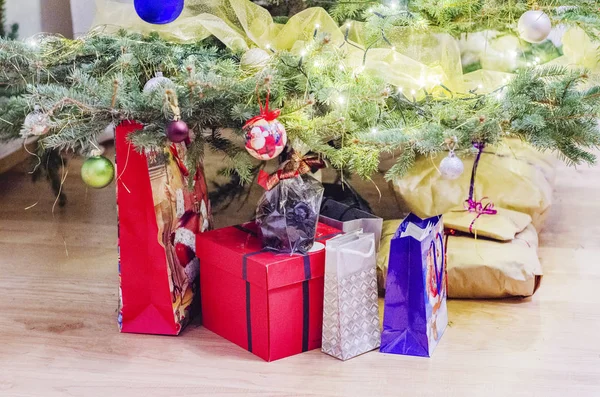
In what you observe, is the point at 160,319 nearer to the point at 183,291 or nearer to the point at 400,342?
the point at 183,291

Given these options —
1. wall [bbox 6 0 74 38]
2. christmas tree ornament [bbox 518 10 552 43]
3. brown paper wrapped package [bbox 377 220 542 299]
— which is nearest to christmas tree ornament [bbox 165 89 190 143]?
brown paper wrapped package [bbox 377 220 542 299]

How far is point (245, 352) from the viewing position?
116 centimetres

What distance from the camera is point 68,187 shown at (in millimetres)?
1925

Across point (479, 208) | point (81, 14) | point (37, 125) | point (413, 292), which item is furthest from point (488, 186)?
point (81, 14)

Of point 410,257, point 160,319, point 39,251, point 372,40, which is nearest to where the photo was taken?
point 410,257

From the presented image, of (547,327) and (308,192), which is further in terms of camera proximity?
(547,327)

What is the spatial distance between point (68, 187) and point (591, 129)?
1.33 meters

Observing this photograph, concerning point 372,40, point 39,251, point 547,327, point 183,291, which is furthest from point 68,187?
point 547,327

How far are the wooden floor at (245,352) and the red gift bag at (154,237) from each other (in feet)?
0.13

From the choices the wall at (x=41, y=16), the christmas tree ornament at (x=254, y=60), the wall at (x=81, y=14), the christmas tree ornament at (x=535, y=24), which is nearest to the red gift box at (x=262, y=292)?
the christmas tree ornament at (x=254, y=60)

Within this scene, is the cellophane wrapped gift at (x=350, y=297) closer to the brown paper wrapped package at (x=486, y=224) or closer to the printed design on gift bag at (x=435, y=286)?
the printed design on gift bag at (x=435, y=286)

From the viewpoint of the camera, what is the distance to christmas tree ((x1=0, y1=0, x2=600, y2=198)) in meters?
1.07

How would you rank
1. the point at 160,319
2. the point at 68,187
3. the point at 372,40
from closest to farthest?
the point at 160,319 → the point at 372,40 → the point at 68,187

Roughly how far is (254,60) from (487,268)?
544mm
